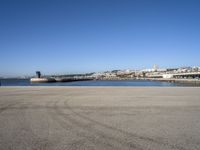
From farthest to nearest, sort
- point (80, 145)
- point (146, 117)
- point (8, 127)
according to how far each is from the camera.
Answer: point (146, 117) → point (8, 127) → point (80, 145)

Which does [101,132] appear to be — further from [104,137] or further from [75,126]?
[75,126]

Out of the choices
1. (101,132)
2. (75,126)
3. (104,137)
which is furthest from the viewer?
(75,126)

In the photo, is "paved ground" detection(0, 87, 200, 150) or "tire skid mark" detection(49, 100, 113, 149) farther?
"tire skid mark" detection(49, 100, 113, 149)

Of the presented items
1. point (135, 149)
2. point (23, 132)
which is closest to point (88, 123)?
point (23, 132)

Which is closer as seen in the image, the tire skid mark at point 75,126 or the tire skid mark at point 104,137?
the tire skid mark at point 104,137

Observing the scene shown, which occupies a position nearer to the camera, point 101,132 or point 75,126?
point 101,132

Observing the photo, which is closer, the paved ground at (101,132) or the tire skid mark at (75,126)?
the paved ground at (101,132)

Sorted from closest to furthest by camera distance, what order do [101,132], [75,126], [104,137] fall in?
[104,137] < [101,132] < [75,126]

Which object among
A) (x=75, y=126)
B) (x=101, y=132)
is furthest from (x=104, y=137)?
(x=75, y=126)

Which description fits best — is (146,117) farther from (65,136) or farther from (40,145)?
(40,145)

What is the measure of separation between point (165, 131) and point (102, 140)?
1.68 m

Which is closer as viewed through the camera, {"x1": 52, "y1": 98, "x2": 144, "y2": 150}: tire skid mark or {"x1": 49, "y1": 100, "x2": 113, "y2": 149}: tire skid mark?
{"x1": 52, "y1": 98, "x2": 144, "y2": 150}: tire skid mark

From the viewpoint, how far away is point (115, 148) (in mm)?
4164

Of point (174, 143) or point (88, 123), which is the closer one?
point (174, 143)
